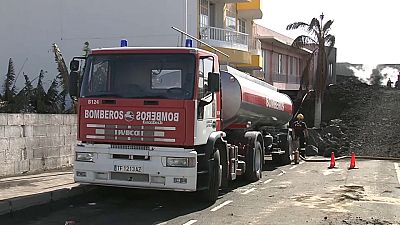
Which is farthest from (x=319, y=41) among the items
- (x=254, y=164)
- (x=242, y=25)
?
(x=254, y=164)

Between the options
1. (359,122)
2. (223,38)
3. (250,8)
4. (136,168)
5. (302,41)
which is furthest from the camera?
(359,122)

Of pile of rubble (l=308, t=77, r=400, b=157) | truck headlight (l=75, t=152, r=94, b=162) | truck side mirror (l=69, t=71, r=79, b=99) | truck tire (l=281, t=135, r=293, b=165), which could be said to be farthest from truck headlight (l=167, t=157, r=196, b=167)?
pile of rubble (l=308, t=77, r=400, b=157)

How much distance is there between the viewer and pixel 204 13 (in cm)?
2894

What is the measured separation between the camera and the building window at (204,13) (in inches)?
1119

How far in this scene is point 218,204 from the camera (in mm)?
11742

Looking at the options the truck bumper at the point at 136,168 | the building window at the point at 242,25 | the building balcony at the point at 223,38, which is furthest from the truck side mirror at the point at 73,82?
the building window at the point at 242,25

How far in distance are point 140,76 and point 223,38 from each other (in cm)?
1814

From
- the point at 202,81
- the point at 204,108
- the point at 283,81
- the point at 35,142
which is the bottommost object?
the point at 35,142

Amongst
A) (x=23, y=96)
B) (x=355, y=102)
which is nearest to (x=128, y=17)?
(x=23, y=96)

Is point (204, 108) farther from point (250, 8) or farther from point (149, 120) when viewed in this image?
point (250, 8)

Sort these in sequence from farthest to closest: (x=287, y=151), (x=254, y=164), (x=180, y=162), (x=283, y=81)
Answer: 1. (x=283, y=81)
2. (x=287, y=151)
3. (x=254, y=164)
4. (x=180, y=162)

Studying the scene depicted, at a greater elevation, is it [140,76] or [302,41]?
[302,41]

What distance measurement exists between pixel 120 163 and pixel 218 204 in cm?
228

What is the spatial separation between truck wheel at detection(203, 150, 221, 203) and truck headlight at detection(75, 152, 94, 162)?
2303mm
